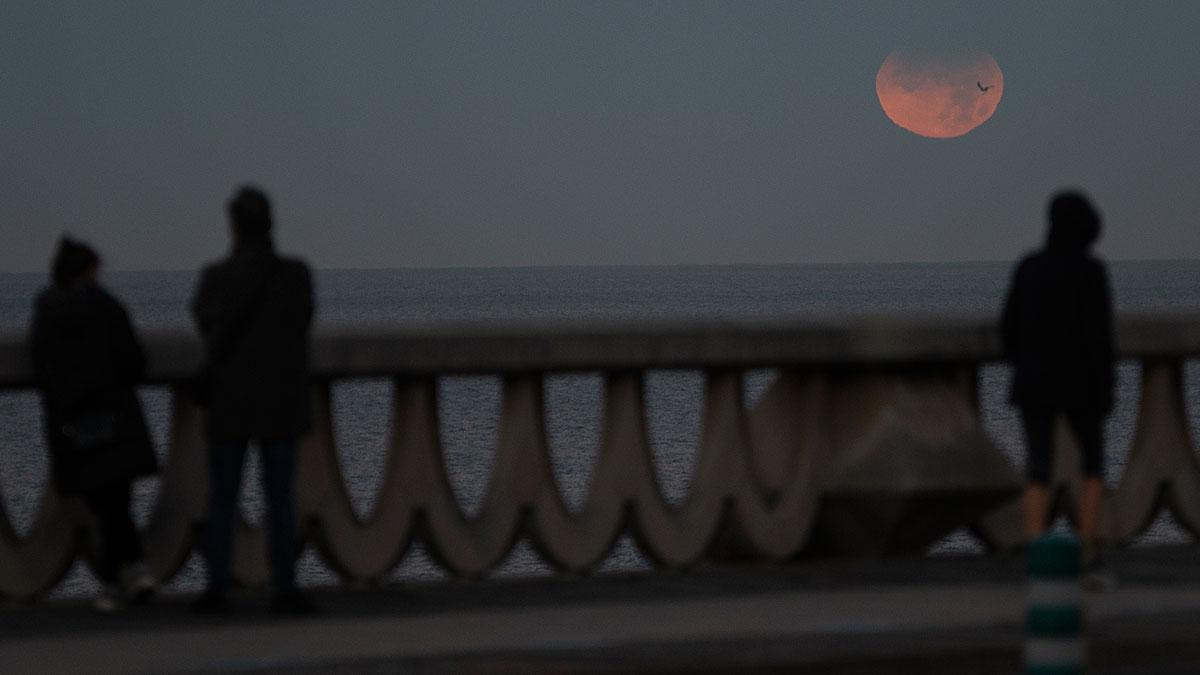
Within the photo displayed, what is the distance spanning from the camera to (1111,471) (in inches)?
1938

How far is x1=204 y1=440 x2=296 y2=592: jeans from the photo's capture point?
822 centimetres

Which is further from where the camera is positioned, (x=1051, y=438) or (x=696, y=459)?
(x=696, y=459)

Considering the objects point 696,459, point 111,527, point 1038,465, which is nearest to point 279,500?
point 111,527

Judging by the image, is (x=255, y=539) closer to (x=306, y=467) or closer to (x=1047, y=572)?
(x=306, y=467)

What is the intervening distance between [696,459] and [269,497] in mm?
2029

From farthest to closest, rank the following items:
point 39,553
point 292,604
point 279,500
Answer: point 39,553
point 279,500
point 292,604

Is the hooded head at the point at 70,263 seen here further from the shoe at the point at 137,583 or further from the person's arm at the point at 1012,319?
the person's arm at the point at 1012,319

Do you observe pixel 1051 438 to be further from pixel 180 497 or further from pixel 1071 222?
pixel 180 497

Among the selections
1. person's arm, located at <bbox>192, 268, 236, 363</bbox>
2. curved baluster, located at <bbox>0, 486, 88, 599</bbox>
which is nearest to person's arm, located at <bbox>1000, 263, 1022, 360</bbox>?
person's arm, located at <bbox>192, 268, 236, 363</bbox>

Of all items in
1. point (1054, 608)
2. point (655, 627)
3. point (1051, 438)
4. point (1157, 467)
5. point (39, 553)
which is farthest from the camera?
point (1157, 467)

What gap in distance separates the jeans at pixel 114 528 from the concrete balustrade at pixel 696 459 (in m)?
0.25

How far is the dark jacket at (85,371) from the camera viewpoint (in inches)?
326

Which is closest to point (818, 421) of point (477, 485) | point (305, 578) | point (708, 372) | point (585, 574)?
point (708, 372)

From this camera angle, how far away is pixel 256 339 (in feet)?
26.9
